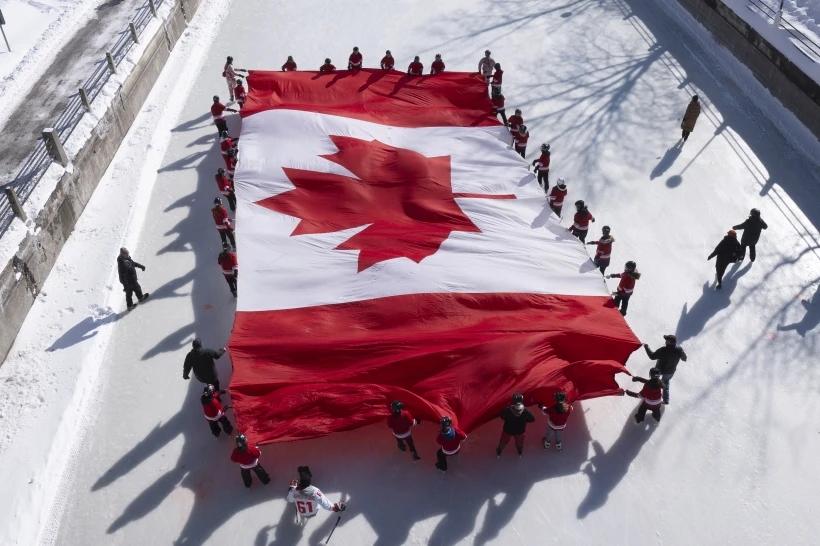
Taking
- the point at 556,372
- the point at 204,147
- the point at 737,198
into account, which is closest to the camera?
the point at 556,372

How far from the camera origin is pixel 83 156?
407 inches

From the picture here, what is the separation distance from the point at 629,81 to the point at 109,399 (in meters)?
11.0

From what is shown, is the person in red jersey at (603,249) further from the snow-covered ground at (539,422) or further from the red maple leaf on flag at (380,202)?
the red maple leaf on flag at (380,202)

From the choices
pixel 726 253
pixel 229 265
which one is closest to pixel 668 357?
pixel 726 253

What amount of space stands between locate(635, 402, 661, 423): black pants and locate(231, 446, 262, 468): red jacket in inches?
150

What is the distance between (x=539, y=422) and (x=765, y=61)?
9745 mm

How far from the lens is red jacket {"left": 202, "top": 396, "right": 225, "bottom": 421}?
6508mm

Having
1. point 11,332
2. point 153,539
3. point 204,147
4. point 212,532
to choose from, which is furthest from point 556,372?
point 204,147

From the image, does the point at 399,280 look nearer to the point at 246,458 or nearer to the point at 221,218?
the point at 246,458

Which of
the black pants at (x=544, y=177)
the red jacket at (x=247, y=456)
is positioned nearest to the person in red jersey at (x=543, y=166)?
the black pants at (x=544, y=177)

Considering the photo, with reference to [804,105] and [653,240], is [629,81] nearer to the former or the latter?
[804,105]

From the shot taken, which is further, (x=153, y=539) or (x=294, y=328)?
(x=294, y=328)

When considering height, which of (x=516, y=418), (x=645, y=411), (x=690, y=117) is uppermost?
(x=690, y=117)

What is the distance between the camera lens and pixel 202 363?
6.89 metres
